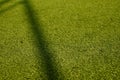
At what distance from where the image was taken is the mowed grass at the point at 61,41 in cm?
236

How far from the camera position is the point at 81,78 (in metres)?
2.24

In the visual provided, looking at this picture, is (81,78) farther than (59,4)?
No

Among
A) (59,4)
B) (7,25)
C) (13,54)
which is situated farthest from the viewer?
(59,4)

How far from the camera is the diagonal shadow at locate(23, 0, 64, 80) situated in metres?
2.36

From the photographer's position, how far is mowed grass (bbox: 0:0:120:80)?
7.75ft

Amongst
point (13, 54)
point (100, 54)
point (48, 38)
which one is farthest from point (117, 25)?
point (13, 54)

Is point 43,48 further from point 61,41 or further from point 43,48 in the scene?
point 61,41

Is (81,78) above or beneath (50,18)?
beneath

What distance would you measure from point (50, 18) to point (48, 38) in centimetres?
67

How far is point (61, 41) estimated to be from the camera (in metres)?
2.86

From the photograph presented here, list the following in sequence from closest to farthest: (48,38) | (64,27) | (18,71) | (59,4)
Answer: (18,71)
(48,38)
(64,27)
(59,4)

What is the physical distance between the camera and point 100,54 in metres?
2.54

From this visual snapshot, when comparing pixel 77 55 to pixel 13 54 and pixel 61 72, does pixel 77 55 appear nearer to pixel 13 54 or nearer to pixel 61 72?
pixel 61 72

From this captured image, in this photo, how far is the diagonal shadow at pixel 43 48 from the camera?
236 centimetres
